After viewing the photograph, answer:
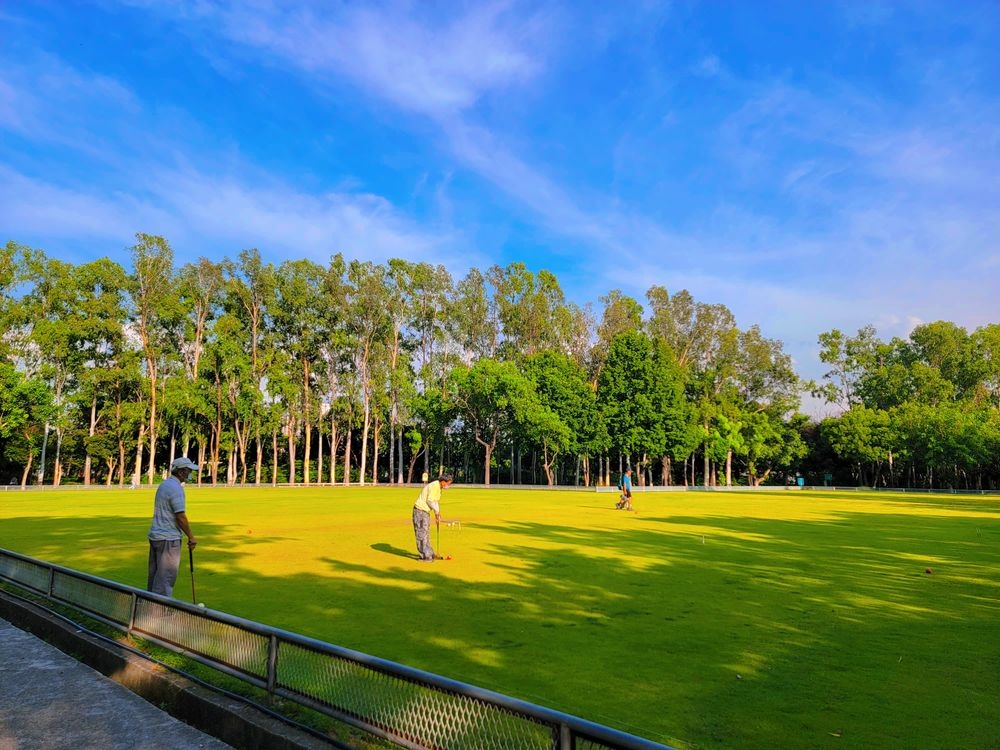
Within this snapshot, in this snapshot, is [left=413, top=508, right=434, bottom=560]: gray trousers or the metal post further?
[left=413, top=508, right=434, bottom=560]: gray trousers

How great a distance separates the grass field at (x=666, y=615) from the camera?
532 centimetres

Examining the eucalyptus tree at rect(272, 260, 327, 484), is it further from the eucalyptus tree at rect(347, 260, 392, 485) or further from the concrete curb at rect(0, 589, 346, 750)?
the concrete curb at rect(0, 589, 346, 750)

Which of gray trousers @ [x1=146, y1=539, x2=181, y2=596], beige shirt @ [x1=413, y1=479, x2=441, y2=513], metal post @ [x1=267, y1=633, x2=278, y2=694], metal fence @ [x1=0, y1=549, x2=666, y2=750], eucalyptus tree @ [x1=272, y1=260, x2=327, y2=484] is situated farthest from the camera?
eucalyptus tree @ [x1=272, y1=260, x2=327, y2=484]

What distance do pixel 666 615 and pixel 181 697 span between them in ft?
19.6

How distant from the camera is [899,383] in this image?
8719 cm

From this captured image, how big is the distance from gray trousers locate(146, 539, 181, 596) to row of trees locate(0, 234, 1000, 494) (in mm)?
52356

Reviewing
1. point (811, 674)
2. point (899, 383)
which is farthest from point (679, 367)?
point (811, 674)

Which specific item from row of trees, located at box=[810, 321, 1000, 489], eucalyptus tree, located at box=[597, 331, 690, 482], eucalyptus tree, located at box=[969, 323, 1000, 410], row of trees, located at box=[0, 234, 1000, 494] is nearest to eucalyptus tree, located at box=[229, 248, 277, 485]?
row of trees, located at box=[0, 234, 1000, 494]

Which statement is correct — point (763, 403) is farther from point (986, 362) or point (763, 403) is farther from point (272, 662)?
point (272, 662)

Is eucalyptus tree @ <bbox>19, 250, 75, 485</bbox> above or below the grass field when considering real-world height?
above

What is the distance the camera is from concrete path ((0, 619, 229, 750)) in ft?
15.0

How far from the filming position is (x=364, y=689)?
4.11 meters

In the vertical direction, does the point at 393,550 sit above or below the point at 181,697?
below

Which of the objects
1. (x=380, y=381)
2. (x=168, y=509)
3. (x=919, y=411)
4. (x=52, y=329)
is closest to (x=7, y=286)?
(x=52, y=329)
